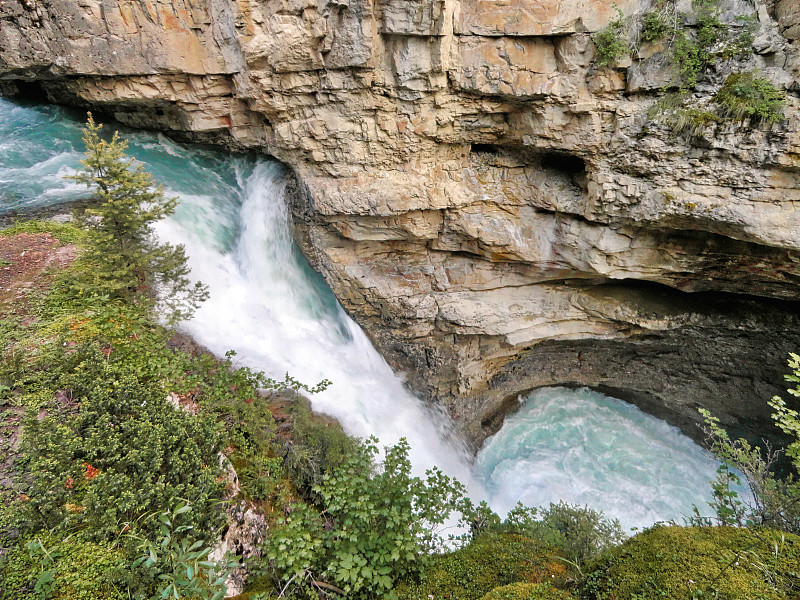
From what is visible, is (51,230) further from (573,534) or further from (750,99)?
Answer: (750,99)

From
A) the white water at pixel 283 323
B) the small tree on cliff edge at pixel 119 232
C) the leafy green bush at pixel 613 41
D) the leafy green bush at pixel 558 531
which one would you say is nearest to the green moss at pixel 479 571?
the leafy green bush at pixel 558 531

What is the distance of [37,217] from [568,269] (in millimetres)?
12196

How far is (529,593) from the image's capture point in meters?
3.71

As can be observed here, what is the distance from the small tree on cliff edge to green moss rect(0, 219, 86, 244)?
1859 millimetres

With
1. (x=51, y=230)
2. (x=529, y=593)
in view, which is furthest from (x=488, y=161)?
(x=51, y=230)

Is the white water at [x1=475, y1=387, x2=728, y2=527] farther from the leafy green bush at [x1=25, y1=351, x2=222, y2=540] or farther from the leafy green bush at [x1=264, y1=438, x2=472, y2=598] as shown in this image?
the leafy green bush at [x1=25, y1=351, x2=222, y2=540]

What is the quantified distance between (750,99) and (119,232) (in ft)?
35.5

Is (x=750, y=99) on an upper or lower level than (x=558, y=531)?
upper

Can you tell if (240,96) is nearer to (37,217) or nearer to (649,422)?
(37,217)

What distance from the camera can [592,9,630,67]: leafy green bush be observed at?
7.59 metres

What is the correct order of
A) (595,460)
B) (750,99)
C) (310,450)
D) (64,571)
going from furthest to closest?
(595,460) < (750,99) < (310,450) < (64,571)

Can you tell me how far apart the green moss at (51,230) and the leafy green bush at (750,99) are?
1252 cm

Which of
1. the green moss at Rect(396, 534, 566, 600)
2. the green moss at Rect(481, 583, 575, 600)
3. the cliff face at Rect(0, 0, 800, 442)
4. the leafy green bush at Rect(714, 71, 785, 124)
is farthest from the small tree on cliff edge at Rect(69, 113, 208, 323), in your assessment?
the leafy green bush at Rect(714, 71, 785, 124)

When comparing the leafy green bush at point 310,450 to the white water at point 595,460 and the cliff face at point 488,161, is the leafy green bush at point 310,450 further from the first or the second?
the white water at point 595,460
